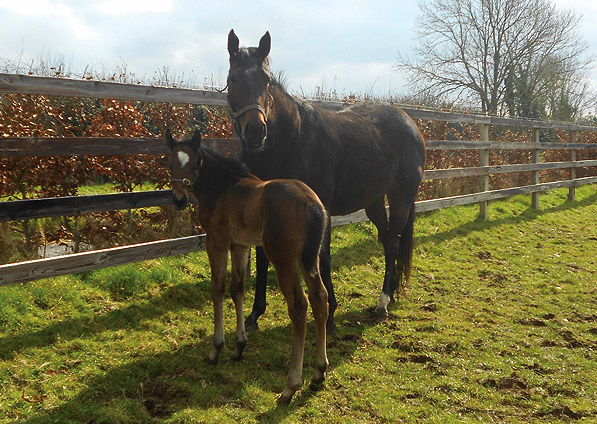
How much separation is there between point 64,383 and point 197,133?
83.2 inches

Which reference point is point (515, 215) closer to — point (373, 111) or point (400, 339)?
point (373, 111)

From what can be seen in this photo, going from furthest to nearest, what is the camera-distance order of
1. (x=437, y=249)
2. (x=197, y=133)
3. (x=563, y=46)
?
(x=563, y=46) < (x=437, y=249) < (x=197, y=133)

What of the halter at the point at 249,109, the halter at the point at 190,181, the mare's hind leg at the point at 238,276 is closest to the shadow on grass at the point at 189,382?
the mare's hind leg at the point at 238,276

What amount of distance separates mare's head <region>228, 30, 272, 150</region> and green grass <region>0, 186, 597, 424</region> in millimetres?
1935

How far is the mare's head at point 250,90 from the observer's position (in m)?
3.77

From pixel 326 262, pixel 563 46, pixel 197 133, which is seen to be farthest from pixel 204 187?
pixel 563 46

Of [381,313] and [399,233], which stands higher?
[399,233]

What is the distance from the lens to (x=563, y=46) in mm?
24609

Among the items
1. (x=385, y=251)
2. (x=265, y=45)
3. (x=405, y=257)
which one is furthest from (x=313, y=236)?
(x=405, y=257)

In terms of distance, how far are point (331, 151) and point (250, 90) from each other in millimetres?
1289

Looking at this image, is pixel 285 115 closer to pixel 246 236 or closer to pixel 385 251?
pixel 246 236

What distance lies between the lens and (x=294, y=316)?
3.32m

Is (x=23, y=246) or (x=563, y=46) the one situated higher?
(x=563, y=46)

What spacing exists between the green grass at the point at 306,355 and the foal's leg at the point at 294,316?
15cm
